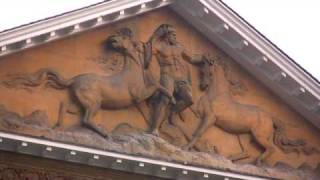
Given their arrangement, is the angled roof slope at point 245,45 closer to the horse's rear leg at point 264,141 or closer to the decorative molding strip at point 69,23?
the decorative molding strip at point 69,23

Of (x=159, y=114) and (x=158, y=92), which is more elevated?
(x=158, y=92)

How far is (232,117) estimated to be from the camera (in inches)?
682

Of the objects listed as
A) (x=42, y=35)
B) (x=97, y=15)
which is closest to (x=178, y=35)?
(x=97, y=15)

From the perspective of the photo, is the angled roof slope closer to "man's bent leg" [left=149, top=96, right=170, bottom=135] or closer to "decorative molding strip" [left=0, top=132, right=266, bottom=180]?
"man's bent leg" [left=149, top=96, right=170, bottom=135]

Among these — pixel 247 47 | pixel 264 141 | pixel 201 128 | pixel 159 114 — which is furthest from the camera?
pixel 247 47

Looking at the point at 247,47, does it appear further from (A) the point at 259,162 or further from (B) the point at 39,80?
(B) the point at 39,80

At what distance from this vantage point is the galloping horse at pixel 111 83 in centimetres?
1576

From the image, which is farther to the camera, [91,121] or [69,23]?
[69,23]

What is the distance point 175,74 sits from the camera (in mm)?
16969

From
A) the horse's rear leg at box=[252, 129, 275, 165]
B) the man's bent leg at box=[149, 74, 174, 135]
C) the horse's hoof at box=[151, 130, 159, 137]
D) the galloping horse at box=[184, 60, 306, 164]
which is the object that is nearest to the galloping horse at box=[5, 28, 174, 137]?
the man's bent leg at box=[149, 74, 174, 135]

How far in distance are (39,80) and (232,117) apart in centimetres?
419

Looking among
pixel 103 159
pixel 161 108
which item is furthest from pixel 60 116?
pixel 161 108

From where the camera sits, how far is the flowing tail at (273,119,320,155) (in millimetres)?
17750

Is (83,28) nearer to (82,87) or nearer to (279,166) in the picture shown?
(82,87)
